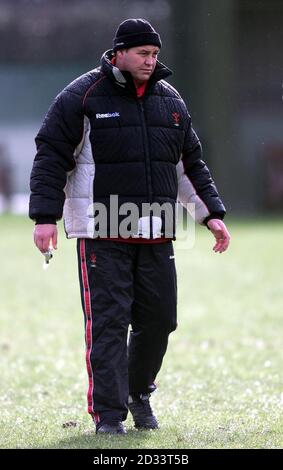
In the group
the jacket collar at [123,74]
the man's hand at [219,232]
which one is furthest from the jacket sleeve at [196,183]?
the jacket collar at [123,74]

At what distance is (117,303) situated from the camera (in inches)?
220

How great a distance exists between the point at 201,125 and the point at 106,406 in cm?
2485

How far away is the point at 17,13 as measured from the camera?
34.8 m

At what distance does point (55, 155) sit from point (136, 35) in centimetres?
67

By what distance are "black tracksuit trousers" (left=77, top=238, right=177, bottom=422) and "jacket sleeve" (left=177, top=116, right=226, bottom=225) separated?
30cm

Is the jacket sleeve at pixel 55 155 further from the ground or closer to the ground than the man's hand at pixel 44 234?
further from the ground

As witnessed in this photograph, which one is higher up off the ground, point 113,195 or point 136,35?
point 136,35

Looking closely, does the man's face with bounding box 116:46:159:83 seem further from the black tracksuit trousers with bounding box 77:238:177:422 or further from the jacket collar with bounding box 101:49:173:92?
the black tracksuit trousers with bounding box 77:238:177:422

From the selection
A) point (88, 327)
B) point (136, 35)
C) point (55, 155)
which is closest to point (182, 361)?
point (88, 327)

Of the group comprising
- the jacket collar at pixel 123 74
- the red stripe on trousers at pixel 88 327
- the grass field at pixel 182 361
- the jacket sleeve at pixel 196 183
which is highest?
the jacket collar at pixel 123 74

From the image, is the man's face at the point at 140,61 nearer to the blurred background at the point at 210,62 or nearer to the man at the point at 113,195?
the man at the point at 113,195

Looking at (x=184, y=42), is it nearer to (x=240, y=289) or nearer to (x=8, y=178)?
(x=8, y=178)

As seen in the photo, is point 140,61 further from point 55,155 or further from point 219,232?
point 219,232

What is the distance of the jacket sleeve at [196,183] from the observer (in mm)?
5949
